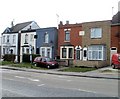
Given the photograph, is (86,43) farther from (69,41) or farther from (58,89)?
(58,89)

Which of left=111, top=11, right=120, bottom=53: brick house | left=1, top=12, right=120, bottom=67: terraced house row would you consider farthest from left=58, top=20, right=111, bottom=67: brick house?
left=111, top=11, right=120, bottom=53: brick house

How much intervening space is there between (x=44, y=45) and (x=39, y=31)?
9.83ft

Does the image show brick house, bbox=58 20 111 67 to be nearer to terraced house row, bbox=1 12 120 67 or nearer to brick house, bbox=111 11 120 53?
terraced house row, bbox=1 12 120 67

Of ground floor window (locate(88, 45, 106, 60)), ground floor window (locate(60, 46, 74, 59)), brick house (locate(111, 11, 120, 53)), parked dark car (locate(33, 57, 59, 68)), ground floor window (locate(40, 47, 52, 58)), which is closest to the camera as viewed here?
parked dark car (locate(33, 57, 59, 68))

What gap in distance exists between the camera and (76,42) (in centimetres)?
4328

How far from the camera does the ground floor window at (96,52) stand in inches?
1551

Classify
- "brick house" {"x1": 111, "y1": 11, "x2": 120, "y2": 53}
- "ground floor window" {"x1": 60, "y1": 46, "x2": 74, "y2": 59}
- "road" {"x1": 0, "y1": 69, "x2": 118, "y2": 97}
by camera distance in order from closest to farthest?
"road" {"x1": 0, "y1": 69, "x2": 118, "y2": 97}, "brick house" {"x1": 111, "y1": 11, "x2": 120, "y2": 53}, "ground floor window" {"x1": 60, "y1": 46, "x2": 74, "y2": 59}

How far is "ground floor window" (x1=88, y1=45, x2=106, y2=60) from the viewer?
39406 mm

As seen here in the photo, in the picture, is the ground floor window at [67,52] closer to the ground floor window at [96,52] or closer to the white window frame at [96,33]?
the ground floor window at [96,52]

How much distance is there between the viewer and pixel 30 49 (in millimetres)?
51719

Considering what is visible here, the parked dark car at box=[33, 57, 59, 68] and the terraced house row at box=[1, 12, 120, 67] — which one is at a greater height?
the terraced house row at box=[1, 12, 120, 67]

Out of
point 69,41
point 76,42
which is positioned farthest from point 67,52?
point 76,42

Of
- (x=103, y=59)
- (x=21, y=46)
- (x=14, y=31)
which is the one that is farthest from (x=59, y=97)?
(x=14, y=31)

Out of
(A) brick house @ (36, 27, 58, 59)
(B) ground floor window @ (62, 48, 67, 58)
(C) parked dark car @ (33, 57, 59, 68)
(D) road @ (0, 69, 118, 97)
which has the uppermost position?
(A) brick house @ (36, 27, 58, 59)
